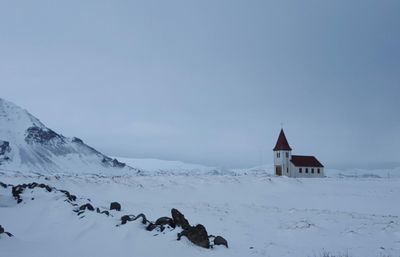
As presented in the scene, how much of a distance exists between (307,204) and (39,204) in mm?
19160

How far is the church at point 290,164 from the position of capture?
197 ft

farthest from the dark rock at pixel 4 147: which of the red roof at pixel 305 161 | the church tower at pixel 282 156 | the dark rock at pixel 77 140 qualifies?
the red roof at pixel 305 161

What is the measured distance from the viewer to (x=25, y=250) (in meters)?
10.1

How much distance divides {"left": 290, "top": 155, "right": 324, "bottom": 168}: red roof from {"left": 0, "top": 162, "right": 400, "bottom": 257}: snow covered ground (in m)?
26.1

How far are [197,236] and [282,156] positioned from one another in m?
50.1

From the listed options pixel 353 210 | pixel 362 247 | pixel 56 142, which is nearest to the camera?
pixel 362 247

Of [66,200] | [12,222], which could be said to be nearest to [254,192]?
[66,200]

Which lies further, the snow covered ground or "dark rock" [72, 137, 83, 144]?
"dark rock" [72, 137, 83, 144]

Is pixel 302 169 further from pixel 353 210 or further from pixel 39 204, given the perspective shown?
pixel 39 204

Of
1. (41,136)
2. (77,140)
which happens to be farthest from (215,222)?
(77,140)

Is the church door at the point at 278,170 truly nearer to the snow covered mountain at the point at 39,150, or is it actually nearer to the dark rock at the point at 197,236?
the dark rock at the point at 197,236

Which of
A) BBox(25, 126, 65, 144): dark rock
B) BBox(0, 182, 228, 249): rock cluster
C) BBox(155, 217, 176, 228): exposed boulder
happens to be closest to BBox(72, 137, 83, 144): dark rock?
BBox(25, 126, 65, 144): dark rock

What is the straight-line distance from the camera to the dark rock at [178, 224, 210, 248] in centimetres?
1173

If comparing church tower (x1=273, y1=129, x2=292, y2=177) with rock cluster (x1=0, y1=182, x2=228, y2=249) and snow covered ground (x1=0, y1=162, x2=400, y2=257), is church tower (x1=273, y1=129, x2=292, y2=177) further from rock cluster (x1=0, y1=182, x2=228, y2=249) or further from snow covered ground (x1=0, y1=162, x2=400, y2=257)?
rock cluster (x1=0, y1=182, x2=228, y2=249)
